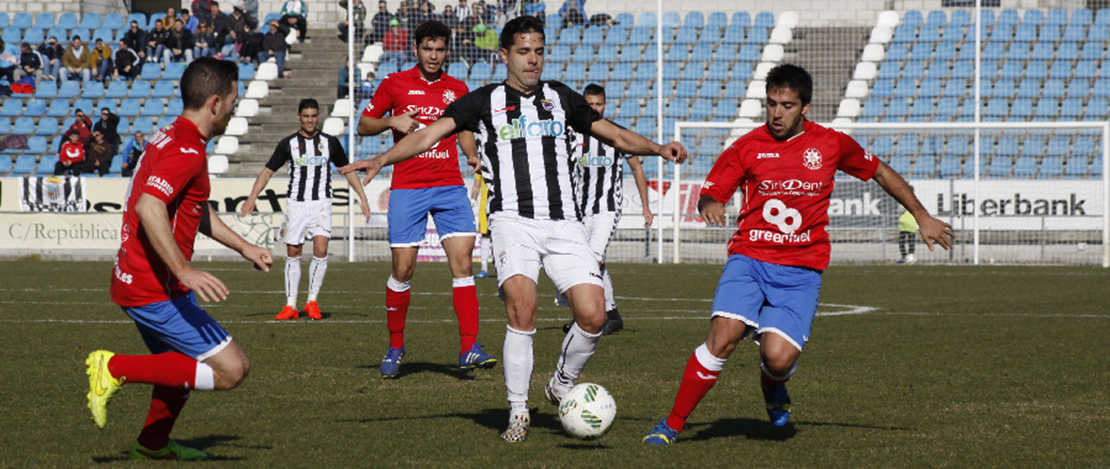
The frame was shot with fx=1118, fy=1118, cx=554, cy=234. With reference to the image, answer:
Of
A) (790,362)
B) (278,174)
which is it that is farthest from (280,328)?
(278,174)

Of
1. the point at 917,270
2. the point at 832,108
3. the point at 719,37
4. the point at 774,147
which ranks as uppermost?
the point at 719,37

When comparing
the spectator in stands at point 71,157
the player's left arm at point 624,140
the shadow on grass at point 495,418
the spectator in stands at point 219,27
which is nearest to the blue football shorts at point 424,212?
the shadow on grass at point 495,418

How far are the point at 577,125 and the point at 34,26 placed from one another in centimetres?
2946

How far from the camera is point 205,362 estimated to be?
4.53 metres

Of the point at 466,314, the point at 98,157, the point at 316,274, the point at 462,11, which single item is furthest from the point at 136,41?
the point at 466,314

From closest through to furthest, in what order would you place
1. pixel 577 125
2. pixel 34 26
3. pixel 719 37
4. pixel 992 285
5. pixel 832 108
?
pixel 577 125 → pixel 992 285 → pixel 832 108 → pixel 719 37 → pixel 34 26

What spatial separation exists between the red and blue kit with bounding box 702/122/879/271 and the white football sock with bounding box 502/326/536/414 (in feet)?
3.65

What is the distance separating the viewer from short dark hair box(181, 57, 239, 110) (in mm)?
4523

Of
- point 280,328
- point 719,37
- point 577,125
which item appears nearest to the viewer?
point 577,125

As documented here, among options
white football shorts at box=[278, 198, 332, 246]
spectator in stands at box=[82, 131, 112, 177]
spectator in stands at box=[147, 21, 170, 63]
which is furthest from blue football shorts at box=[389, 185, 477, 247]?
spectator in stands at box=[147, 21, 170, 63]

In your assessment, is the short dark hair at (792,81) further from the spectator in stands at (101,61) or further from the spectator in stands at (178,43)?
the spectator in stands at (101,61)

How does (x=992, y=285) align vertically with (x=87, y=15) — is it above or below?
below

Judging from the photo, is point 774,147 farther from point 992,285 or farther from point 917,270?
point 917,270

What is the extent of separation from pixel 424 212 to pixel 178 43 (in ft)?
74.4
